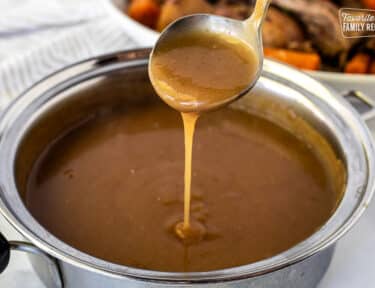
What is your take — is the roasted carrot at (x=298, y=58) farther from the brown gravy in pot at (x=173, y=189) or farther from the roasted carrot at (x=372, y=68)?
the brown gravy in pot at (x=173, y=189)

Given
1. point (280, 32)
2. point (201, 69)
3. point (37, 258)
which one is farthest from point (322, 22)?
point (37, 258)

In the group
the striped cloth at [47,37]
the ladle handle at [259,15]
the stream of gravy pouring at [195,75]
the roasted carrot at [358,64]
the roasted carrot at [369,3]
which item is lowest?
the striped cloth at [47,37]

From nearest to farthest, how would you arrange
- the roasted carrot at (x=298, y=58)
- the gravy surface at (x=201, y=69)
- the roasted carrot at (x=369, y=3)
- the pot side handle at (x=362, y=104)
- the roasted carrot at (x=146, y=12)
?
the gravy surface at (x=201, y=69) → the pot side handle at (x=362, y=104) → the roasted carrot at (x=369, y=3) → the roasted carrot at (x=298, y=58) → the roasted carrot at (x=146, y=12)

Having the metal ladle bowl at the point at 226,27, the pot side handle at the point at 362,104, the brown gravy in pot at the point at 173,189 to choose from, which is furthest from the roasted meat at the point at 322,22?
the metal ladle bowl at the point at 226,27

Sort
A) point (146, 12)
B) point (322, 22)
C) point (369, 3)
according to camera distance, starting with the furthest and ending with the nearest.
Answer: point (146, 12)
point (322, 22)
point (369, 3)

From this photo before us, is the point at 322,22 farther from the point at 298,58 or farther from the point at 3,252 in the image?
the point at 3,252

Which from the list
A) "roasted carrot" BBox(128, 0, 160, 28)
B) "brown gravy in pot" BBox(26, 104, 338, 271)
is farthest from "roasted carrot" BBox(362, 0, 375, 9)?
"roasted carrot" BBox(128, 0, 160, 28)

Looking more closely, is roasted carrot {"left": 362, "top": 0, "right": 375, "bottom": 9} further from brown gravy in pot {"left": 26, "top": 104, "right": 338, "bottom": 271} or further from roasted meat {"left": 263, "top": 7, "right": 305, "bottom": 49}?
brown gravy in pot {"left": 26, "top": 104, "right": 338, "bottom": 271}
